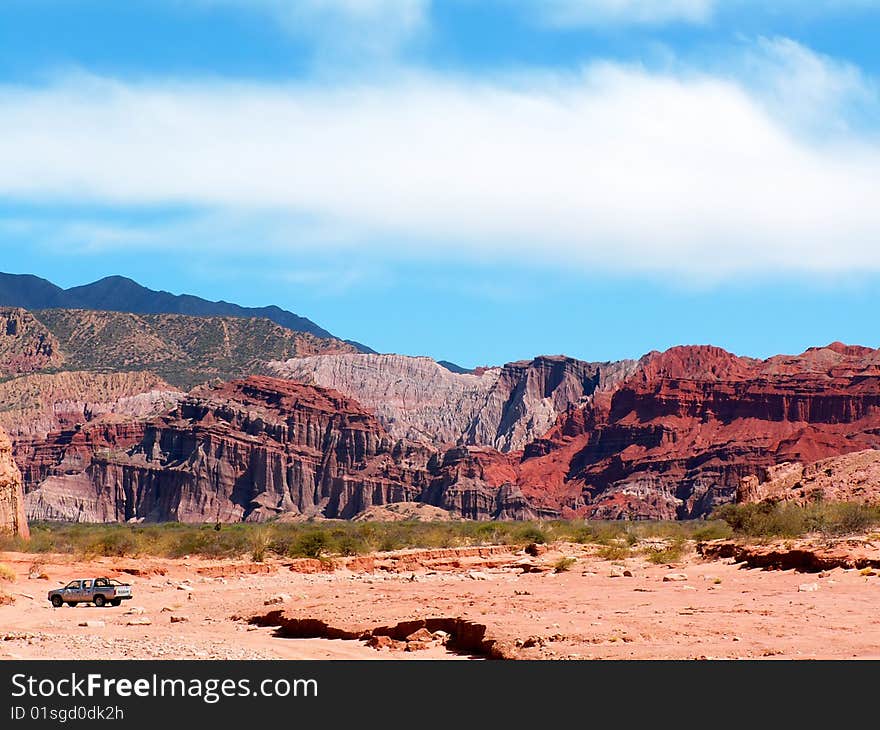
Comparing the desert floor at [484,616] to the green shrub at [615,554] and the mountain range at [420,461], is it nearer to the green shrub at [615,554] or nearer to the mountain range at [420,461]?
the green shrub at [615,554]

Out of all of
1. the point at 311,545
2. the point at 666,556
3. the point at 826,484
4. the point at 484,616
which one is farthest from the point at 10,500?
the point at 484,616

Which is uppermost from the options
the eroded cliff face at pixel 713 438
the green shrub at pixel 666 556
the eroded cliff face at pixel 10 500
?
the eroded cliff face at pixel 713 438

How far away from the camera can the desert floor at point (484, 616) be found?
19641mm

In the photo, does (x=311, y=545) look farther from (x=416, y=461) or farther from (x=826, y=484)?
(x=416, y=461)

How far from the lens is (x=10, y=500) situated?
220 feet

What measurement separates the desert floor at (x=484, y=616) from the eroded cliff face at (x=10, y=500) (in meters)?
19.9

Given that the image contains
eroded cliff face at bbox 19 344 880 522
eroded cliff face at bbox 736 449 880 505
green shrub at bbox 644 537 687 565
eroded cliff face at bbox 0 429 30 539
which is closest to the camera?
green shrub at bbox 644 537 687 565

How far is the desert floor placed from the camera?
19.6 m

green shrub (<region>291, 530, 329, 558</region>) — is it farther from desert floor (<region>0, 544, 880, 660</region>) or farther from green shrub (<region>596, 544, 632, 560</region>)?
green shrub (<region>596, 544, 632, 560</region>)

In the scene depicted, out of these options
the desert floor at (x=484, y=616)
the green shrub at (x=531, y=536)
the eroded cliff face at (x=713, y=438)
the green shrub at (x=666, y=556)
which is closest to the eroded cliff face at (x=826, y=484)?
the green shrub at (x=666, y=556)

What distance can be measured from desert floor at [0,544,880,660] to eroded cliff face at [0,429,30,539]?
19905mm

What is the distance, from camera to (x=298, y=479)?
18825cm

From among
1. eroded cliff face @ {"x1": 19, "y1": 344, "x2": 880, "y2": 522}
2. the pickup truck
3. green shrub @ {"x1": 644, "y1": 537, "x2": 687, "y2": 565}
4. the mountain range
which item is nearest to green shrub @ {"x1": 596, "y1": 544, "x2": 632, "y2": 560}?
green shrub @ {"x1": 644, "y1": 537, "x2": 687, "y2": 565}

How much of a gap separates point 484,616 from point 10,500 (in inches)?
1939
